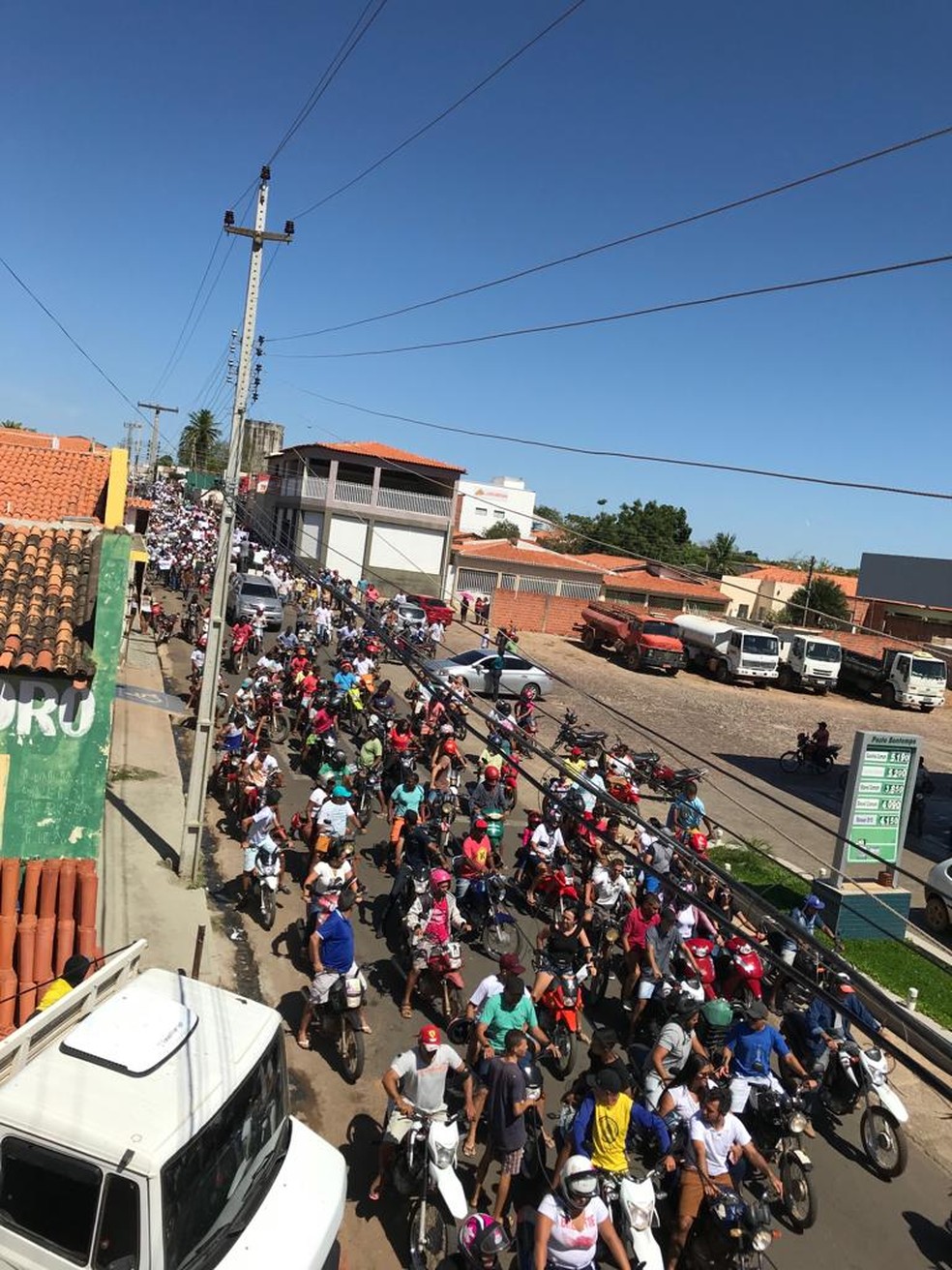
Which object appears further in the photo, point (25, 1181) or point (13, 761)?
point (13, 761)

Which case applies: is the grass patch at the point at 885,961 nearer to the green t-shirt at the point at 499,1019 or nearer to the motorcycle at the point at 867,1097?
the motorcycle at the point at 867,1097

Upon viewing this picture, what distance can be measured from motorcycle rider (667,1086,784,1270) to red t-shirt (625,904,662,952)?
283 centimetres

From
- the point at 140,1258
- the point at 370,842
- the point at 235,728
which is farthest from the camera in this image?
the point at 235,728

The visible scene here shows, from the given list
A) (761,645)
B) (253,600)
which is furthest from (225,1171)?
(761,645)

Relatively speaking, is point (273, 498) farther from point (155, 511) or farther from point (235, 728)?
point (235, 728)

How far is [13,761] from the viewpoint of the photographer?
9.84 meters

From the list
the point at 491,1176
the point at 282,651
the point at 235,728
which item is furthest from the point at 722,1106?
the point at 282,651

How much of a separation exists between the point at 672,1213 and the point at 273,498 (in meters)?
46.5

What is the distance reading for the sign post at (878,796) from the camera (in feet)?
43.3

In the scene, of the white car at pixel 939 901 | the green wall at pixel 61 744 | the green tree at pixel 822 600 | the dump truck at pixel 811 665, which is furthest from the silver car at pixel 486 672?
the green tree at pixel 822 600

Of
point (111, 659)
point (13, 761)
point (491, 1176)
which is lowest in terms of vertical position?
point (491, 1176)

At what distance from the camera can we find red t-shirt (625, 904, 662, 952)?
9.13m

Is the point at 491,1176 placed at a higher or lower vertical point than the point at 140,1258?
lower

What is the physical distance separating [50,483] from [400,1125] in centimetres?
1369
